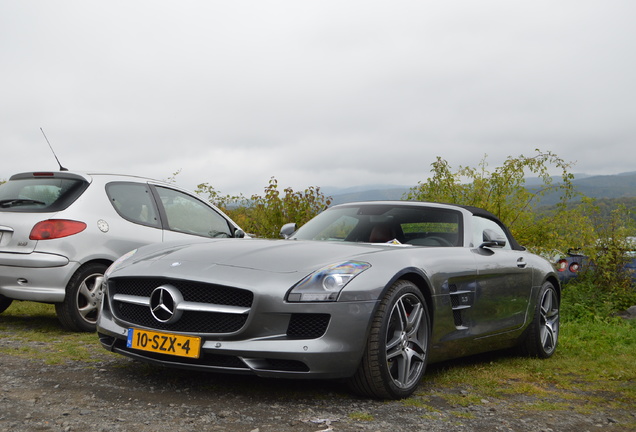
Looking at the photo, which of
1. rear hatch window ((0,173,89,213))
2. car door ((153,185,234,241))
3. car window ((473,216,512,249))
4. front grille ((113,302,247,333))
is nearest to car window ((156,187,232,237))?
car door ((153,185,234,241))

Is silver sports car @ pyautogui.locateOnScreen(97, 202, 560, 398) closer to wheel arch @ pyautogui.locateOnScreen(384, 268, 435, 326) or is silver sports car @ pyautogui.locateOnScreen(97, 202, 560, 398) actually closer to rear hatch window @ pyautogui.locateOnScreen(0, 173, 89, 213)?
wheel arch @ pyautogui.locateOnScreen(384, 268, 435, 326)

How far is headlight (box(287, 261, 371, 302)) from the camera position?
423cm

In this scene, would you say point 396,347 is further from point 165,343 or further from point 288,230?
point 288,230

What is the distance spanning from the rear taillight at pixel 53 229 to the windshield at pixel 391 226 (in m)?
2.15

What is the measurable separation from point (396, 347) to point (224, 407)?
118 centimetres

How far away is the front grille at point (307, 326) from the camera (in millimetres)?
4230

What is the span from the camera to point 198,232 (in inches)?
314

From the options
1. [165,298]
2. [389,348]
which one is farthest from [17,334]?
[389,348]

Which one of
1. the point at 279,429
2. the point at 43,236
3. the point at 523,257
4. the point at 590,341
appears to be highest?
the point at 43,236

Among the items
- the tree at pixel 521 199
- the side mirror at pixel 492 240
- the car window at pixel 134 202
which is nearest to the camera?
the side mirror at pixel 492 240

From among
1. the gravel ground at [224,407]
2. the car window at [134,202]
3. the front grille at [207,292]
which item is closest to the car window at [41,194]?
the car window at [134,202]

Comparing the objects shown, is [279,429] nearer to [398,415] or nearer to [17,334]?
[398,415]

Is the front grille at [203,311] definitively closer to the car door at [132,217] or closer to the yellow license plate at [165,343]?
the yellow license plate at [165,343]

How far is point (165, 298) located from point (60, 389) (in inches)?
34.0
